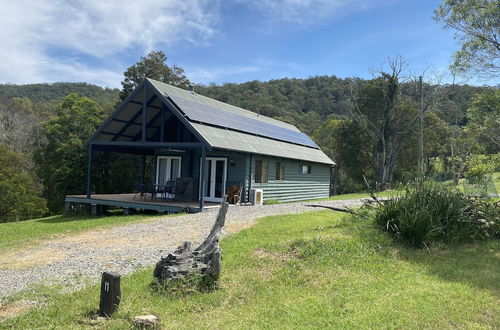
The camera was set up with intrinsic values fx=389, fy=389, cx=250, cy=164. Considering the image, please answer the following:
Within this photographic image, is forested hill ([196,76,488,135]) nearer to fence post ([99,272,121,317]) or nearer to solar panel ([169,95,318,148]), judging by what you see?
solar panel ([169,95,318,148])

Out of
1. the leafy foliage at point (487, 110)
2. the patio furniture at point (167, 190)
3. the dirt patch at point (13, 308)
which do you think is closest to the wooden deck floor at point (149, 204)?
the patio furniture at point (167, 190)

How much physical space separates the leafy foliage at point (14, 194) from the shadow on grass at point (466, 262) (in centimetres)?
2174

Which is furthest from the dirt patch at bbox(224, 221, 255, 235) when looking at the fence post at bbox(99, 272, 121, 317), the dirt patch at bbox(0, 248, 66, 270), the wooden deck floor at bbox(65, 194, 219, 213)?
the fence post at bbox(99, 272, 121, 317)

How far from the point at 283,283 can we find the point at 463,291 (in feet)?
7.73

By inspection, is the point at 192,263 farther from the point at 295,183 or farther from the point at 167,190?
the point at 295,183

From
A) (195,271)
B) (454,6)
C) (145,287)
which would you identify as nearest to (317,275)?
(195,271)

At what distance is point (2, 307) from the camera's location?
477 cm

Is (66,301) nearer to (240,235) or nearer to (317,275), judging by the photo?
(317,275)

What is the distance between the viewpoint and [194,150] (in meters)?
17.8

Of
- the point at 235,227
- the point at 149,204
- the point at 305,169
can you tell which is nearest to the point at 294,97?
the point at 305,169

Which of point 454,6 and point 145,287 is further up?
point 454,6

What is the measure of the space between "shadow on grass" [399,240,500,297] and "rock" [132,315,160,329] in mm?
4117

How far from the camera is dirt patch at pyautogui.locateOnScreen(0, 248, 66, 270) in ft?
22.3

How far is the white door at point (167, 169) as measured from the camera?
60.3 ft
